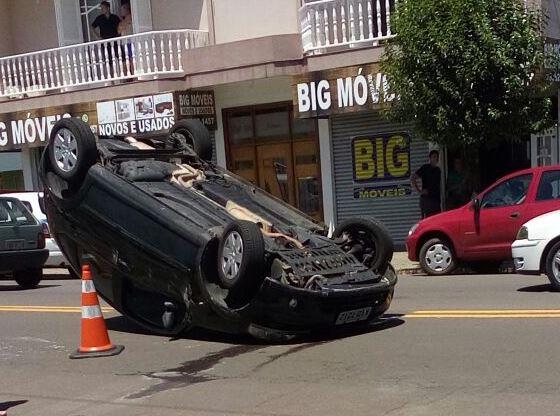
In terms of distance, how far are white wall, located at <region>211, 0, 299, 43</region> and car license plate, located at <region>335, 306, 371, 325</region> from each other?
39.9 feet

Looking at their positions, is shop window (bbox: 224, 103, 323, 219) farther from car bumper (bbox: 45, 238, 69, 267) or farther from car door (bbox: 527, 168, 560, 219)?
car door (bbox: 527, 168, 560, 219)

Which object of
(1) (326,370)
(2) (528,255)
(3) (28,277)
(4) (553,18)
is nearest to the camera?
(1) (326,370)

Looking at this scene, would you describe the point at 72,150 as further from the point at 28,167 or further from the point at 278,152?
the point at 28,167

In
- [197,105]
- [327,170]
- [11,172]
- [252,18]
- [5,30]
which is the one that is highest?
[5,30]

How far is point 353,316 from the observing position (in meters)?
8.66

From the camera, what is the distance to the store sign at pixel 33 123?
2144 centimetres

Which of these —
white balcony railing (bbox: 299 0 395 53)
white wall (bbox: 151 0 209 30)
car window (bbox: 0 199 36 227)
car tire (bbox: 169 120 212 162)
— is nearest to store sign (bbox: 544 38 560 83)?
white balcony railing (bbox: 299 0 395 53)

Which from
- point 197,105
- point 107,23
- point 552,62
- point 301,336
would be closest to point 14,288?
point 197,105

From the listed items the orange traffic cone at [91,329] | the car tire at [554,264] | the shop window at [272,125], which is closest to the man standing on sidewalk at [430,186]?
the shop window at [272,125]

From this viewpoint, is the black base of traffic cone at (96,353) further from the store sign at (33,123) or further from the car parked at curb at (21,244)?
the store sign at (33,123)

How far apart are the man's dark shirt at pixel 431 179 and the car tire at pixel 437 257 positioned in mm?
2963

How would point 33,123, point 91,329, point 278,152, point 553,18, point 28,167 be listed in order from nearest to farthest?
point 91,329 → point 553,18 → point 278,152 → point 33,123 → point 28,167

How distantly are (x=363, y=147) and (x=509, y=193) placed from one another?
5864 mm

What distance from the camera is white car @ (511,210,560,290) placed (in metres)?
11.0
